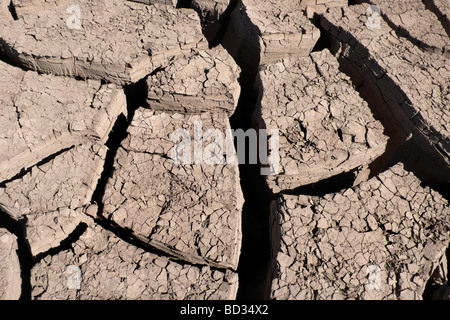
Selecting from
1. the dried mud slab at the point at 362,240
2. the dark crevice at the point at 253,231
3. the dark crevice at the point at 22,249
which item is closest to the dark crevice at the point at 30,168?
the dark crevice at the point at 22,249

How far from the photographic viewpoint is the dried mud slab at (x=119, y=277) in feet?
5.74

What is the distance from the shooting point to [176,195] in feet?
6.48

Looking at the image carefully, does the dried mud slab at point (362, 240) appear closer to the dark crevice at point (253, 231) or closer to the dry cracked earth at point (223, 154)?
the dry cracked earth at point (223, 154)

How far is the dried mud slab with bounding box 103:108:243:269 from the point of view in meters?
1.87

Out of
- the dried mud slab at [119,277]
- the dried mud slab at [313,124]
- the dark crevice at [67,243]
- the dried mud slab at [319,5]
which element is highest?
the dried mud slab at [319,5]

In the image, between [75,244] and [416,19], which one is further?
[416,19]

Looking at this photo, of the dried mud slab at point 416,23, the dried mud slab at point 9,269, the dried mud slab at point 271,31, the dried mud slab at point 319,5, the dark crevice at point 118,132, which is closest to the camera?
the dried mud slab at point 9,269

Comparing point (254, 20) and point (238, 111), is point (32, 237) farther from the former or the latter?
point (254, 20)

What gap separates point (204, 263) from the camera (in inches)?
74.2

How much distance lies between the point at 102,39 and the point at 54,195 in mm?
1070

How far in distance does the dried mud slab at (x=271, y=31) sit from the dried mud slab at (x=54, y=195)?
128cm

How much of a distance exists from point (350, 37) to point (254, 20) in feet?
2.25

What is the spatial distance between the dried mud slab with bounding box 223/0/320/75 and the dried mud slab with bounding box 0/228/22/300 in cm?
188
